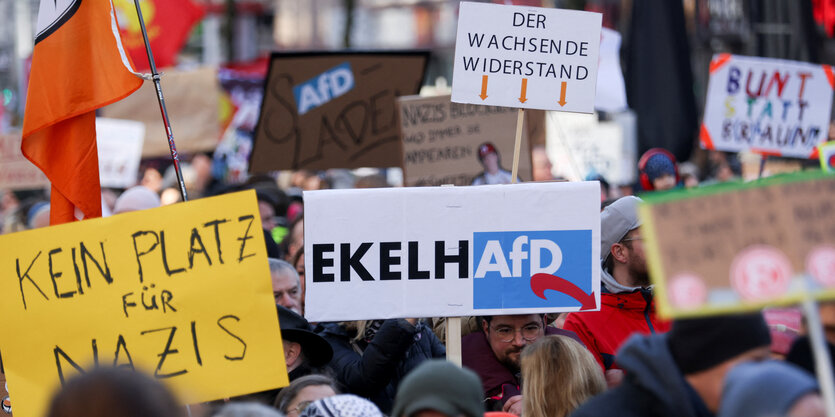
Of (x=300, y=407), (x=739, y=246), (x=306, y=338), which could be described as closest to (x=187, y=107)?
(x=306, y=338)

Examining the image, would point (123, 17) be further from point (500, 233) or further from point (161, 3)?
point (500, 233)

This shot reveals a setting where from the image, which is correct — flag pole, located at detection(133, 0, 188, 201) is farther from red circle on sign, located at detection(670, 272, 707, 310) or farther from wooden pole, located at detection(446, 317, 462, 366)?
red circle on sign, located at detection(670, 272, 707, 310)

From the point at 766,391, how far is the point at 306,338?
9.00 feet

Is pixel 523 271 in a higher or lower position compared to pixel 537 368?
higher

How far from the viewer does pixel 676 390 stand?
3160mm

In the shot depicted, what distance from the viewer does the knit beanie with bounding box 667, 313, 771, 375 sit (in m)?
3.16

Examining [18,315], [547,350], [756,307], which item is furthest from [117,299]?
[756,307]

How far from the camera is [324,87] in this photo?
350 inches

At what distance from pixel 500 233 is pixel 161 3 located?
13.2 meters

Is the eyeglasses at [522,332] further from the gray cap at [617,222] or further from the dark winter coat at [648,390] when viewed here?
the dark winter coat at [648,390]

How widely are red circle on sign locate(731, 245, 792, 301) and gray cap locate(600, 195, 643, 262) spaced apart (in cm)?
244

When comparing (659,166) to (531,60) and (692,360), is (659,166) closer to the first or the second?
(531,60)

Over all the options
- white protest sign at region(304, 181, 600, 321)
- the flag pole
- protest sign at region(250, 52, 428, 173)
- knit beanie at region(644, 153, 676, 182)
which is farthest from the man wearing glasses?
knit beanie at region(644, 153, 676, 182)

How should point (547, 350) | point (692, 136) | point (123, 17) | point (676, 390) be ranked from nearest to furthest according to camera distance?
point (676, 390), point (547, 350), point (692, 136), point (123, 17)
